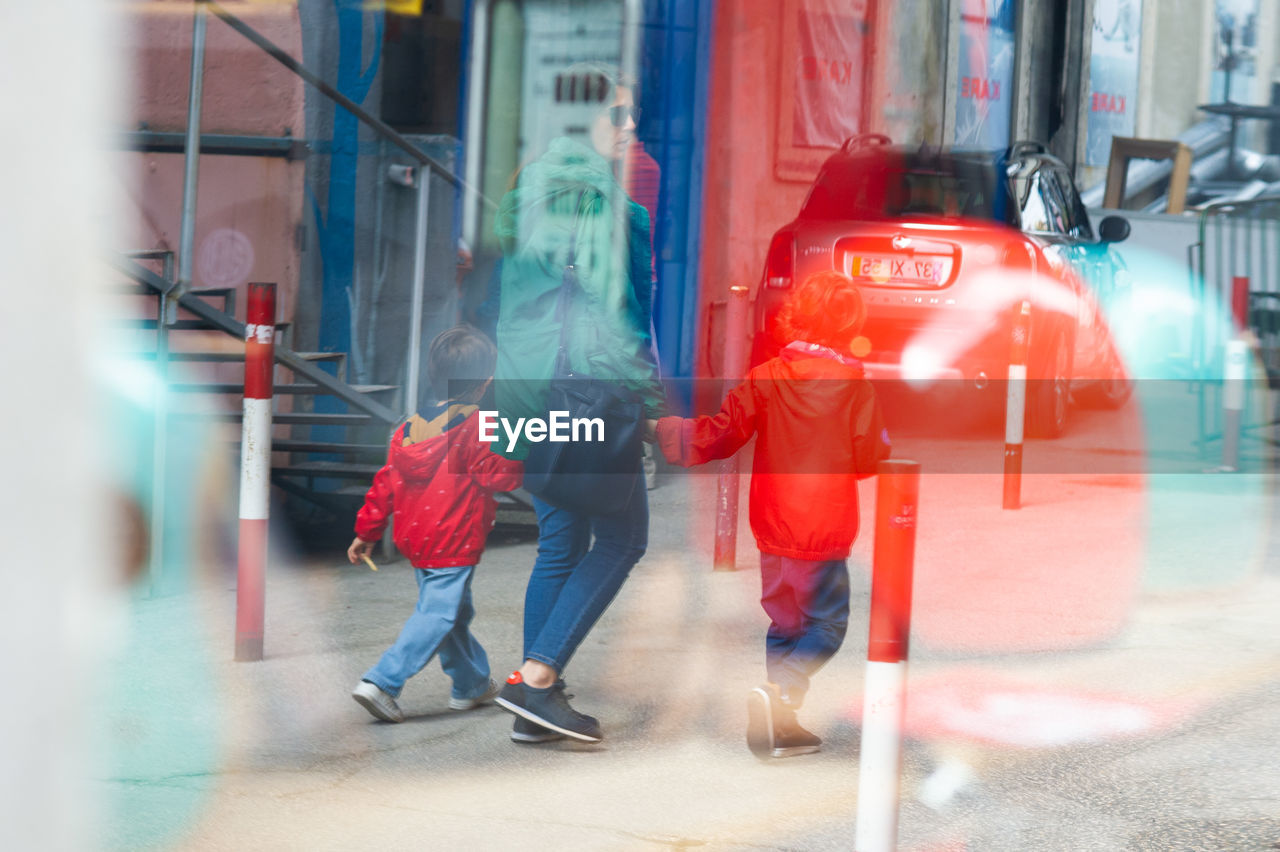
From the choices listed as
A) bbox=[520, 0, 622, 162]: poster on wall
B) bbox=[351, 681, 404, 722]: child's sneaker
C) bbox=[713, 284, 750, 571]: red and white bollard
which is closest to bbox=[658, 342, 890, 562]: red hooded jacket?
bbox=[351, 681, 404, 722]: child's sneaker

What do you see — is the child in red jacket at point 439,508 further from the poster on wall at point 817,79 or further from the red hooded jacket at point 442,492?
the poster on wall at point 817,79

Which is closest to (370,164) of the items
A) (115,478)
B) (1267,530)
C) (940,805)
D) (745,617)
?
(115,478)

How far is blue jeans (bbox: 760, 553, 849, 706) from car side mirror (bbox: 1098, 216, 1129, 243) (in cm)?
621

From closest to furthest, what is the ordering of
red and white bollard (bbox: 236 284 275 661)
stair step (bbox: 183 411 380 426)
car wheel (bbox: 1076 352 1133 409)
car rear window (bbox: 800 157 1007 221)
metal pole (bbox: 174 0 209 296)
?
red and white bollard (bbox: 236 284 275 661) → metal pole (bbox: 174 0 209 296) → stair step (bbox: 183 411 380 426) → car rear window (bbox: 800 157 1007 221) → car wheel (bbox: 1076 352 1133 409)

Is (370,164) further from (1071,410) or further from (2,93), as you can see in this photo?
(2,93)

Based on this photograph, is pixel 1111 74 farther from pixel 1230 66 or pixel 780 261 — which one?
pixel 780 261

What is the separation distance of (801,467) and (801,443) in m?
0.07

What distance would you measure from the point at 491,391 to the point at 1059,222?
5.90m

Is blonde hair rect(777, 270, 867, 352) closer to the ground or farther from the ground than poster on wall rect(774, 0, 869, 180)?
closer to the ground

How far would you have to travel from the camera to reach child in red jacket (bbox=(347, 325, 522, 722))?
420cm

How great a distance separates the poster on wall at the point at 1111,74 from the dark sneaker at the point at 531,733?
1468 centimetres

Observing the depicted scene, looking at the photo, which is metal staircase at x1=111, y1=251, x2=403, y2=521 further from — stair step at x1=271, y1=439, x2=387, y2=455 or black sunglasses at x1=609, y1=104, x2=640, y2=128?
black sunglasses at x1=609, y1=104, x2=640, y2=128

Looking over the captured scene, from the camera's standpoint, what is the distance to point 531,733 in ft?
13.3
